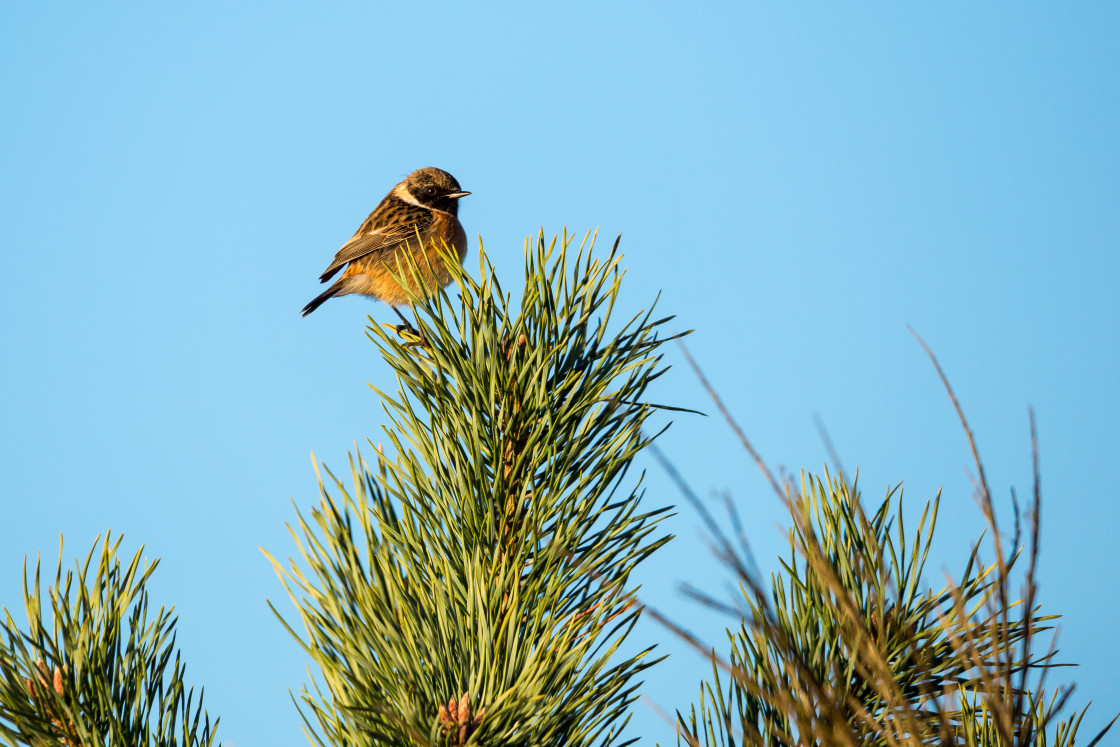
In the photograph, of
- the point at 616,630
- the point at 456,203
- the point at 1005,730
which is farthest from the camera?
the point at 456,203

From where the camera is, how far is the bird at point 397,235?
4.90 meters

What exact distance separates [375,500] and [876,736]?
75 cm

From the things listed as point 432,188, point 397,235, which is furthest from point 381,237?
point 432,188

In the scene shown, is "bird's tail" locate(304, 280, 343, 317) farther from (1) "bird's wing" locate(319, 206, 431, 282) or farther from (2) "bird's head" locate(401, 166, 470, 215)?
(2) "bird's head" locate(401, 166, 470, 215)

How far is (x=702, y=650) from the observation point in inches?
29.3

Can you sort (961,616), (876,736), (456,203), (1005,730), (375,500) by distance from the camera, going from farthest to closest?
(456,203), (375,500), (876,736), (961,616), (1005,730)

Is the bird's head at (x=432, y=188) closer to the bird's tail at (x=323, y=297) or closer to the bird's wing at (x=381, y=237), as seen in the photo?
the bird's wing at (x=381, y=237)

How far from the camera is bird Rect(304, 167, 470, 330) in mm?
4898

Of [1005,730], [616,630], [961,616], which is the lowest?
[1005,730]

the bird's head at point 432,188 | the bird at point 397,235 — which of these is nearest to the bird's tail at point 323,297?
the bird at point 397,235

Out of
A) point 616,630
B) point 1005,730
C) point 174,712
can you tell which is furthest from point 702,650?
point 174,712

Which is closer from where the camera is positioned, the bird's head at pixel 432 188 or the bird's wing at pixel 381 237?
the bird's wing at pixel 381 237

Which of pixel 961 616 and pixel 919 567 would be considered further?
pixel 919 567

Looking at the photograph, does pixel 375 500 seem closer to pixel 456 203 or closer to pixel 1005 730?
pixel 1005 730
